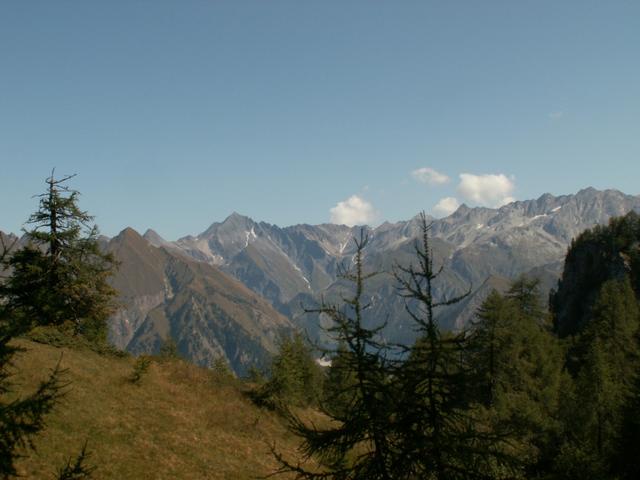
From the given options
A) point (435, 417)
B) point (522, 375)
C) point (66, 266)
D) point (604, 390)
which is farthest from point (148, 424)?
point (522, 375)

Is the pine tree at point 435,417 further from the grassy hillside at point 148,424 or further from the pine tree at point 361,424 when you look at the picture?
the grassy hillside at point 148,424

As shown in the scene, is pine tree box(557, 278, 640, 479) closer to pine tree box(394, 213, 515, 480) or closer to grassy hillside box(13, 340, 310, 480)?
grassy hillside box(13, 340, 310, 480)

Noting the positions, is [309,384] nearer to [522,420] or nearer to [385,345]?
[522,420]

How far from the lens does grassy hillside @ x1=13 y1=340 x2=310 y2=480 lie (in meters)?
23.4

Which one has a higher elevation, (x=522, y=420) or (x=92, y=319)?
(x=92, y=319)

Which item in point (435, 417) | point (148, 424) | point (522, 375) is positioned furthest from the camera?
point (522, 375)

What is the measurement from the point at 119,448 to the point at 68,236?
17.5 m

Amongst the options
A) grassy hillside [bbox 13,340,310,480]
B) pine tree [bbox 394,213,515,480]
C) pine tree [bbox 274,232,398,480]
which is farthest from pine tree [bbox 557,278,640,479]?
pine tree [bbox 274,232,398,480]

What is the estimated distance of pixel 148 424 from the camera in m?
29.0

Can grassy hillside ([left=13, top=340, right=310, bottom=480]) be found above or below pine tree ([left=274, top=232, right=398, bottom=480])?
below

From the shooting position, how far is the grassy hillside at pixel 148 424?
23359mm

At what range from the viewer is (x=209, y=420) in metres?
33.5

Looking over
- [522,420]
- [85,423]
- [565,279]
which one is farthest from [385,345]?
[565,279]

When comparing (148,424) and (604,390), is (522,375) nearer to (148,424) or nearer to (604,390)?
(604,390)
